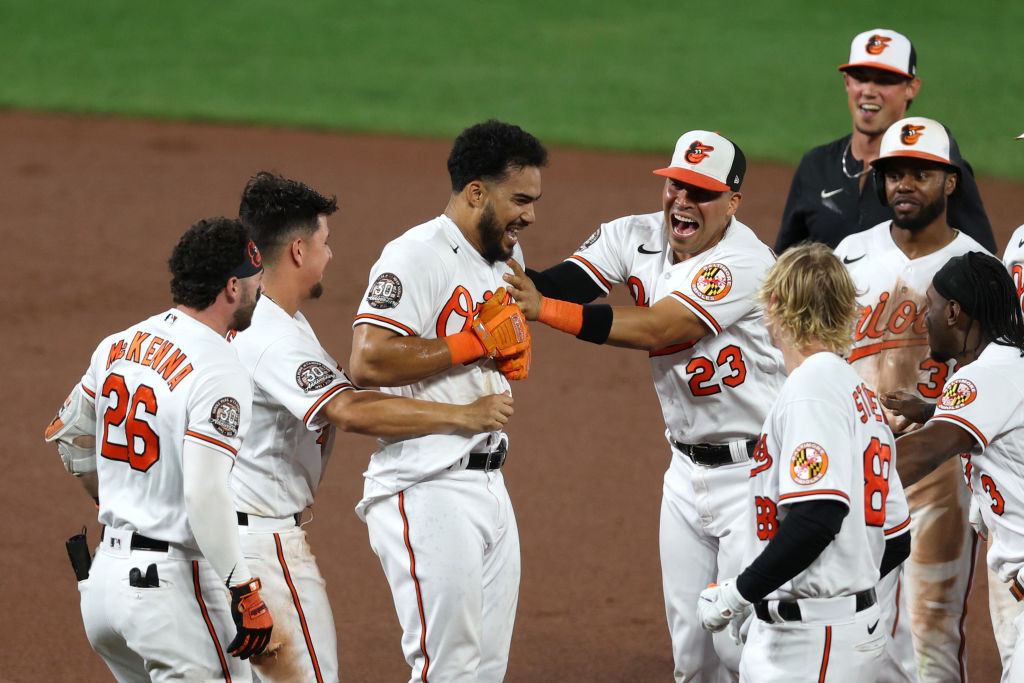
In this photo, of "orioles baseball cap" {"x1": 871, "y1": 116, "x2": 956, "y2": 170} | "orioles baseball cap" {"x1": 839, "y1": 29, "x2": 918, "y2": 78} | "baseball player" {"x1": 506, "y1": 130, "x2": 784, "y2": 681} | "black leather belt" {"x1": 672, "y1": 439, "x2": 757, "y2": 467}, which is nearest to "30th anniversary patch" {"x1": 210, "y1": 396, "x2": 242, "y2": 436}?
"baseball player" {"x1": 506, "y1": 130, "x2": 784, "y2": 681}

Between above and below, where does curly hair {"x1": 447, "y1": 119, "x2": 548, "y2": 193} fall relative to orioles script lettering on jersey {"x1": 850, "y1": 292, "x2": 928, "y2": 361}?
above

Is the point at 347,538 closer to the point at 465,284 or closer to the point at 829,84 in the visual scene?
the point at 465,284

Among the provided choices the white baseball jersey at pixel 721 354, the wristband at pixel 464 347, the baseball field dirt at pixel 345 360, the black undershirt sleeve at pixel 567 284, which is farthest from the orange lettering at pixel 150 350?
the baseball field dirt at pixel 345 360

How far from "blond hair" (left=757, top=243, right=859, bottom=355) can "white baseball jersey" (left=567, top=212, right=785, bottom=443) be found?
42.2 inches

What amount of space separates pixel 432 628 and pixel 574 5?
66.9ft

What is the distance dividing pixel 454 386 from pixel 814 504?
1387 mm

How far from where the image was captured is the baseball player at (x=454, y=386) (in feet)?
13.0

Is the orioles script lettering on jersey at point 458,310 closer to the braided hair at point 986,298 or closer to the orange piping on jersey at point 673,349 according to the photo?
the orange piping on jersey at point 673,349

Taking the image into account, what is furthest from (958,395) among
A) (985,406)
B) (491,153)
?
(491,153)

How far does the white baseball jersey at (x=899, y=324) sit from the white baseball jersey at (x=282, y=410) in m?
2.08

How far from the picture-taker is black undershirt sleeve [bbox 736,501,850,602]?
125 inches

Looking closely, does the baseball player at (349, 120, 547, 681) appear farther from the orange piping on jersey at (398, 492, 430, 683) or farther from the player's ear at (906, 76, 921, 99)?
the player's ear at (906, 76, 921, 99)

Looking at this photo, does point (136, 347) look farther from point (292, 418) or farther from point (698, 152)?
point (698, 152)

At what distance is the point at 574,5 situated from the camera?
23.0m
